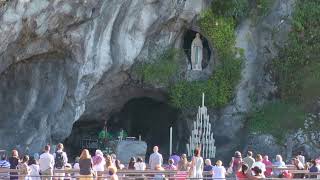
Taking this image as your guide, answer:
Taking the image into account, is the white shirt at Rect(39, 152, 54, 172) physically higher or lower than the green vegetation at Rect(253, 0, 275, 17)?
lower

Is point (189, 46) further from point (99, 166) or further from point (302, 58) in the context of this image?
point (99, 166)

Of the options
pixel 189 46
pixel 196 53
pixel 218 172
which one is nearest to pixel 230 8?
pixel 196 53

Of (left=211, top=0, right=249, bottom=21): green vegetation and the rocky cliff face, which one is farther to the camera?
(left=211, top=0, right=249, bottom=21): green vegetation

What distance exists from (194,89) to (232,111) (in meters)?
1.80

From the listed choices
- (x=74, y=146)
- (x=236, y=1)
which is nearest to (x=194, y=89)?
(x=236, y=1)

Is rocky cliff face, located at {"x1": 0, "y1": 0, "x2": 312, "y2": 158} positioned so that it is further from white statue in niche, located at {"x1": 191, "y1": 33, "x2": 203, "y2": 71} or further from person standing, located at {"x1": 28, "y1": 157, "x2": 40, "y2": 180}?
person standing, located at {"x1": 28, "y1": 157, "x2": 40, "y2": 180}

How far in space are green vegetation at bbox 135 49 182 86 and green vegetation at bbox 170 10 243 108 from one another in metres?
0.56

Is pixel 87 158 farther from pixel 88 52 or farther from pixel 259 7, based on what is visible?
pixel 259 7

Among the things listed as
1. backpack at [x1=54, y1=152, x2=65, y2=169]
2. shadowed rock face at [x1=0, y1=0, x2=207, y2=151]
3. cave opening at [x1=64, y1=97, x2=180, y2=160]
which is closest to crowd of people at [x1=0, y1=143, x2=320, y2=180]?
backpack at [x1=54, y1=152, x2=65, y2=169]

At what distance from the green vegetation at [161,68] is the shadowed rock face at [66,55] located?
20.6 inches

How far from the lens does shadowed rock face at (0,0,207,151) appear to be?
2940 cm

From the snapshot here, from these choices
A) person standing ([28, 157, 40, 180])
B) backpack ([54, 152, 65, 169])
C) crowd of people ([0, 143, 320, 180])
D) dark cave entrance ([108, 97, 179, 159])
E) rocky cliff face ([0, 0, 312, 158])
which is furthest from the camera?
dark cave entrance ([108, 97, 179, 159])

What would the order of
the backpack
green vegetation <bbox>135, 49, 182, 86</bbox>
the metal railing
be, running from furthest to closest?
green vegetation <bbox>135, 49, 182, 86</bbox>
the backpack
the metal railing

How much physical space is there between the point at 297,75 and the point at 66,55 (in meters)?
9.38
